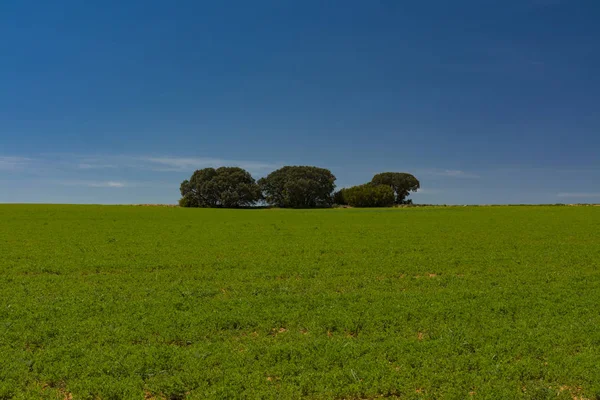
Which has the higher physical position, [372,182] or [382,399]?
[372,182]

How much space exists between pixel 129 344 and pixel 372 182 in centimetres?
13964

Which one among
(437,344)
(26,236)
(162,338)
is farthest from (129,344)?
(26,236)

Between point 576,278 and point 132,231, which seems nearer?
point 576,278

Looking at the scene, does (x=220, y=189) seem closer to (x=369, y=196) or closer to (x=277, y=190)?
(x=277, y=190)

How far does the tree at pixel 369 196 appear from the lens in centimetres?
12219

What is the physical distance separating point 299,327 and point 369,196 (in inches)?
4390

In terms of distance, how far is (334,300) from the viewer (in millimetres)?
14844

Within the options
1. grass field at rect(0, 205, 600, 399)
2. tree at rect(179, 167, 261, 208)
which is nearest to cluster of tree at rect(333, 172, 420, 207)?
tree at rect(179, 167, 261, 208)

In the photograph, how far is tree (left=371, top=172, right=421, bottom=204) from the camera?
480 feet

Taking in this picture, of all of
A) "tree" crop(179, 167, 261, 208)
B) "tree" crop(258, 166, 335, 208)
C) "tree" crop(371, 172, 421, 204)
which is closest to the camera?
"tree" crop(179, 167, 261, 208)

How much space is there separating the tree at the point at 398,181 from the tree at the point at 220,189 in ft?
154

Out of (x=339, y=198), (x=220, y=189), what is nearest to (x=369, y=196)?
(x=339, y=198)

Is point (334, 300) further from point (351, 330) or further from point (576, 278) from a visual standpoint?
point (576, 278)

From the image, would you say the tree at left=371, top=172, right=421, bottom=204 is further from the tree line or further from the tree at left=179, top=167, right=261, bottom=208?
the tree at left=179, top=167, right=261, bottom=208
